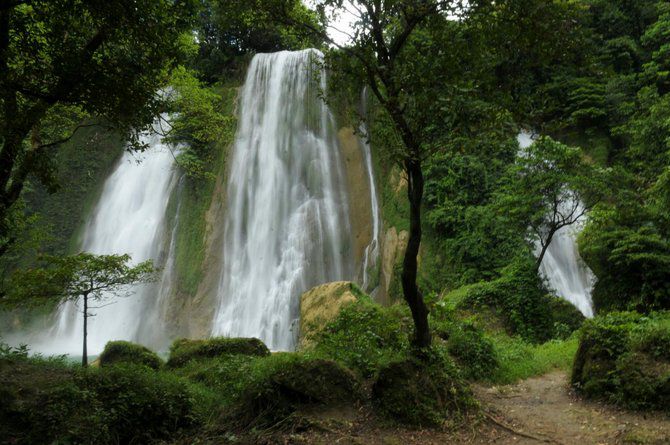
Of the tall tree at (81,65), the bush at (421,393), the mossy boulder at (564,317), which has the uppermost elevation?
the tall tree at (81,65)

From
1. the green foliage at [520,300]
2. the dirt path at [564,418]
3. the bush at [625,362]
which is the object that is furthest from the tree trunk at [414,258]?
the green foliage at [520,300]

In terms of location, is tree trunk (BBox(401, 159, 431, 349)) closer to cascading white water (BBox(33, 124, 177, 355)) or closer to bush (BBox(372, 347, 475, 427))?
bush (BBox(372, 347, 475, 427))

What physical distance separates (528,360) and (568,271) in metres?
7.95

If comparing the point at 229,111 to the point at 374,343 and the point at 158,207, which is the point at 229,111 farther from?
the point at 374,343

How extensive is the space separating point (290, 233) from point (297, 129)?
18.9 feet

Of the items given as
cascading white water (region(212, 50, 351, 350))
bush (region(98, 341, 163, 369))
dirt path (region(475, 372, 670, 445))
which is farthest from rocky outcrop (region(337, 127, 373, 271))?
dirt path (region(475, 372, 670, 445))

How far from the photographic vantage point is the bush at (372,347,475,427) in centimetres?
511

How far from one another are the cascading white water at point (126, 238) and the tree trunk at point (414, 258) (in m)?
14.3

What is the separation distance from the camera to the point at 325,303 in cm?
1161

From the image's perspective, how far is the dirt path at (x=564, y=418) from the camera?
4551mm

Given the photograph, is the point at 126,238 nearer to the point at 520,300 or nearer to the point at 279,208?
the point at 279,208

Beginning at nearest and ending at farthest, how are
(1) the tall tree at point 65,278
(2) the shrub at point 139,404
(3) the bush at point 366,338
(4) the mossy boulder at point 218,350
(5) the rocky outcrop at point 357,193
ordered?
1. (2) the shrub at point 139,404
2. (3) the bush at point 366,338
3. (1) the tall tree at point 65,278
4. (4) the mossy boulder at point 218,350
5. (5) the rocky outcrop at point 357,193

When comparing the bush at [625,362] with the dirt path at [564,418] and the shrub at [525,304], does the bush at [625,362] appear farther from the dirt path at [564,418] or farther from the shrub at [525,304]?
the shrub at [525,304]

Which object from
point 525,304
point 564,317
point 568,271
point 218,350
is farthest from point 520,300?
point 218,350
